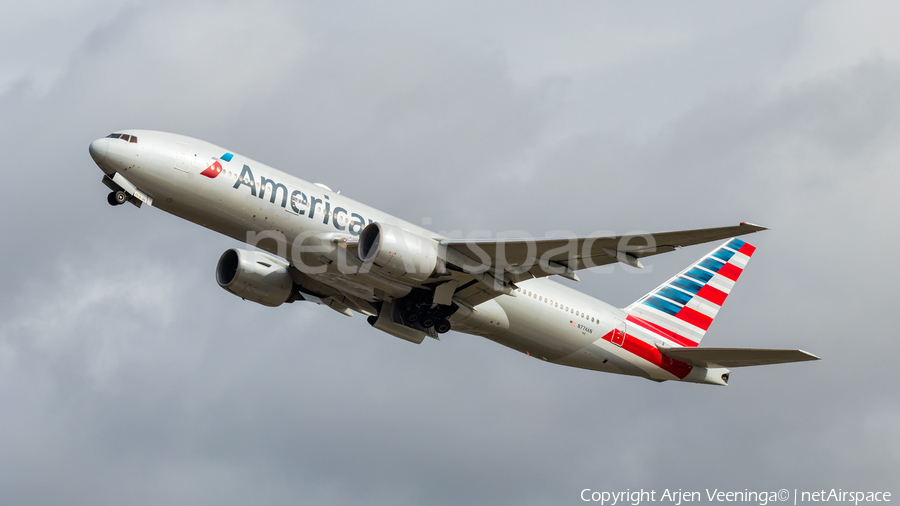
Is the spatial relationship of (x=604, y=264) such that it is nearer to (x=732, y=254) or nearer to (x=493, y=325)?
(x=493, y=325)

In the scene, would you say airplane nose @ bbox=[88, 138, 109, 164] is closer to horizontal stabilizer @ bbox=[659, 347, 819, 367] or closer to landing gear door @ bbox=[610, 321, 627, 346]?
landing gear door @ bbox=[610, 321, 627, 346]

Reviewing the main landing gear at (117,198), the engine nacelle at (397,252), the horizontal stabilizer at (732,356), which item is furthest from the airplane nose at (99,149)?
the horizontal stabilizer at (732,356)

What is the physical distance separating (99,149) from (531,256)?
47.6 ft

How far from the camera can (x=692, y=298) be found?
42.6m

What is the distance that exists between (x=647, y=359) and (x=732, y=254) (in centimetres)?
898

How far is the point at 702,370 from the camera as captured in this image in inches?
1550

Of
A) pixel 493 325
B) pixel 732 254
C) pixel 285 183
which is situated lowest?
pixel 493 325

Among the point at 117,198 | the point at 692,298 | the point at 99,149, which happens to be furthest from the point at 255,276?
the point at 692,298

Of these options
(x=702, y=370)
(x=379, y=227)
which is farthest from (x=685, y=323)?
(x=379, y=227)

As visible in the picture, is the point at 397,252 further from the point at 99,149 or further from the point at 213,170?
the point at 99,149

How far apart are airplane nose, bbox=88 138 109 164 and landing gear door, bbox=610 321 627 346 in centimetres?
2038

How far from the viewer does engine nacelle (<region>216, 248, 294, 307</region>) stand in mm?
36406

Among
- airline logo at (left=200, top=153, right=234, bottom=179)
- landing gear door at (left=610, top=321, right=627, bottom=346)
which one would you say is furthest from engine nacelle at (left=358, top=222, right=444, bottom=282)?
landing gear door at (left=610, top=321, right=627, bottom=346)

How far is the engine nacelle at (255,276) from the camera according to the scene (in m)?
36.4
